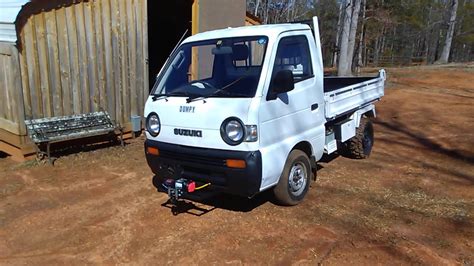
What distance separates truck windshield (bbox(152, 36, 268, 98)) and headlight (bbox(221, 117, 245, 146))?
1.19ft

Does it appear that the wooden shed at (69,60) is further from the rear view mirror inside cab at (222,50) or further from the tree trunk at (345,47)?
the tree trunk at (345,47)

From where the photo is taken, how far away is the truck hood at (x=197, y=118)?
4270 millimetres

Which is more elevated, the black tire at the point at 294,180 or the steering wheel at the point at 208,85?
the steering wheel at the point at 208,85

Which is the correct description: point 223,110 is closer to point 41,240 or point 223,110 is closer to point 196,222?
point 196,222

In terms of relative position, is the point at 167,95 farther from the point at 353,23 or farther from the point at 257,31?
the point at 353,23

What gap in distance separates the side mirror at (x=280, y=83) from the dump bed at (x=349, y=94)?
115 centimetres

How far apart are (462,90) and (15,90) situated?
47.5 ft

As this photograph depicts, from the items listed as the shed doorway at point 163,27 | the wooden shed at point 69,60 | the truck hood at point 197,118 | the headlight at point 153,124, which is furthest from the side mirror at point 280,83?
the shed doorway at point 163,27

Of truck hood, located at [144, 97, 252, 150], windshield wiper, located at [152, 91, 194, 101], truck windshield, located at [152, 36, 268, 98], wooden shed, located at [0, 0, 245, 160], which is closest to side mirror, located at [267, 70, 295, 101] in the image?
truck windshield, located at [152, 36, 268, 98]

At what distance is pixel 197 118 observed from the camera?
4.42 meters

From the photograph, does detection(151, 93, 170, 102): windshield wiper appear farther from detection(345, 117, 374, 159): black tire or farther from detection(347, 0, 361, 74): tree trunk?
detection(347, 0, 361, 74): tree trunk

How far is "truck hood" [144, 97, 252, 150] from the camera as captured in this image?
14.0 ft

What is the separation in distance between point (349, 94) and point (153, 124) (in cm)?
302

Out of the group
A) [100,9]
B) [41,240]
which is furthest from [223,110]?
[100,9]
